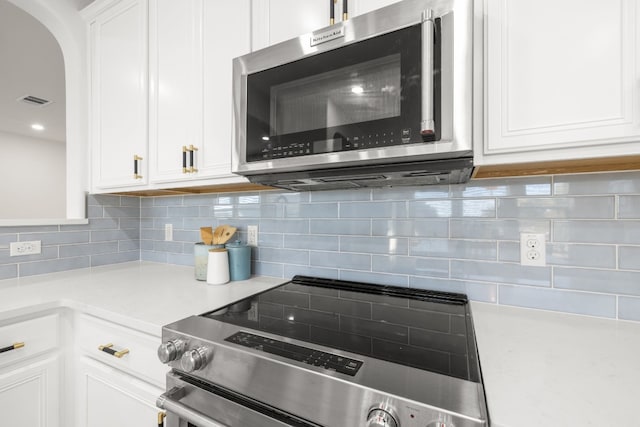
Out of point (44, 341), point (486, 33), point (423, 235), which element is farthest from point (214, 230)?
point (486, 33)

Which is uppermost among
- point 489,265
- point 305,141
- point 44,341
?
point 305,141

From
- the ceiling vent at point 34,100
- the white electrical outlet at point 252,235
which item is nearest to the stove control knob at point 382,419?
the white electrical outlet at point 252,235

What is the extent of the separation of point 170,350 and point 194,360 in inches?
3.7

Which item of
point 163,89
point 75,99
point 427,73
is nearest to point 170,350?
point 427,73

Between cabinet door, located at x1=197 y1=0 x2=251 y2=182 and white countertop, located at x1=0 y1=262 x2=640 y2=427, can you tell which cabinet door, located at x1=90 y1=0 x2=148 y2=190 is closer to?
cabinet door, located at x1=197 y1=0 x2=251 y2=182

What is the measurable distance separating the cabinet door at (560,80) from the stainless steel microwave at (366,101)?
0.36 feet

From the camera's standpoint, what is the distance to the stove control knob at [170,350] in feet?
2.59

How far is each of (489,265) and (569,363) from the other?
1.46 ft

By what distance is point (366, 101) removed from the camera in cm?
88

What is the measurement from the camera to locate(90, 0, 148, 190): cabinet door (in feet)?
4.95

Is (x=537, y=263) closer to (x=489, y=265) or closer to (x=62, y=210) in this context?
(x=489, y=265)

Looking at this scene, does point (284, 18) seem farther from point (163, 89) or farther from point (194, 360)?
point (194, 360)

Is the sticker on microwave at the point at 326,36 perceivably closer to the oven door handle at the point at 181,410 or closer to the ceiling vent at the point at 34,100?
→ the oven door handle at the point at 181,410

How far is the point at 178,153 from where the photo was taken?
1.39 metres
